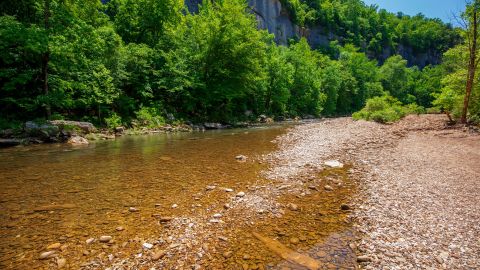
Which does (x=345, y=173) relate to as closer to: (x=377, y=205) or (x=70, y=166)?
(x=377, y=205)

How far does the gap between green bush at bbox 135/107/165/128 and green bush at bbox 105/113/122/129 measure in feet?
5.04

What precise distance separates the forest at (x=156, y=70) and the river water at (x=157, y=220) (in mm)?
11511

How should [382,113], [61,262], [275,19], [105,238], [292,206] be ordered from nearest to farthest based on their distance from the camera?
[61,262] → [105,238] → [292,206] → [382,113] → [275,19]

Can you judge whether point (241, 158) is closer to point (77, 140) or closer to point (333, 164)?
point (333, 164)

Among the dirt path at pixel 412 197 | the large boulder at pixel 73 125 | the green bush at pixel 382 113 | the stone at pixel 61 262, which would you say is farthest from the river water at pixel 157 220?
the green bush at pixel 382 113

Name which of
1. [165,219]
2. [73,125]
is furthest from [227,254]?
[73,125]

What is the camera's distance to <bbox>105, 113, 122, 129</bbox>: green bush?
20.8m

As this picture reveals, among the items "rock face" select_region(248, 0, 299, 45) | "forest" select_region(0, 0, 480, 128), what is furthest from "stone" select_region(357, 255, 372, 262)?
"rock face" select_region(248, 0, 299, 45)

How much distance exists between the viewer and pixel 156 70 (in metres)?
27.6

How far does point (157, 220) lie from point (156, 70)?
25091 mm

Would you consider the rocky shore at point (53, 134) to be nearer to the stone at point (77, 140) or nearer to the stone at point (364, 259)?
the stone at point (77, 140)

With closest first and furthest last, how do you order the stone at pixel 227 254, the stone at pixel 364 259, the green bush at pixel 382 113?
the stone at pixel 364 259, the stone at pixel 227 254, the green bush at pixel 382 113

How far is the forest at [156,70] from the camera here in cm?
1762

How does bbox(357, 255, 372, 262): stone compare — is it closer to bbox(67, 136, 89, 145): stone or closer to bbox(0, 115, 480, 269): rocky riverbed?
bbox(0, 115, 480, 269): rocky riverbed
